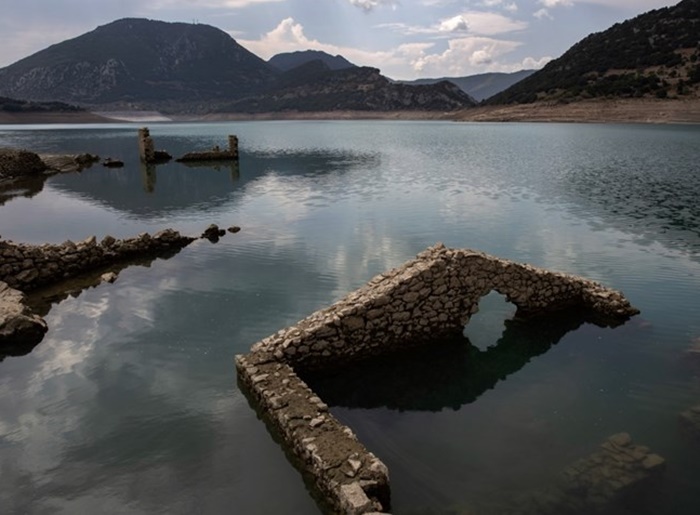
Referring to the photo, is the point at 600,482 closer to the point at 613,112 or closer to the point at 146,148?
the point at 146,148

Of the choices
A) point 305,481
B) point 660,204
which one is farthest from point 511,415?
point 660,204

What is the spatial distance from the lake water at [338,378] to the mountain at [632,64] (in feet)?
386

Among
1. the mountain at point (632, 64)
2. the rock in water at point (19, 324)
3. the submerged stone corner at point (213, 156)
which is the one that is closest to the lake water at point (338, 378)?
the rock in water at point (19, 324)

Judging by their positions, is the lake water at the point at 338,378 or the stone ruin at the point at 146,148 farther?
the stone ruin at the point at 146,148

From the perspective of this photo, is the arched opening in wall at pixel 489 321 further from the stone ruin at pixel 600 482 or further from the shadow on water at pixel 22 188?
the shadow on water at pixel 22 188

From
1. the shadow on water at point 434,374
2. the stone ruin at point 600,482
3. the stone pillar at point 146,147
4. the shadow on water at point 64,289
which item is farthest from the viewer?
the stone pillar at point 146,147

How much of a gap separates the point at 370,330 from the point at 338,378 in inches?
62.1

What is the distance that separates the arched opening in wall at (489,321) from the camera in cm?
1631

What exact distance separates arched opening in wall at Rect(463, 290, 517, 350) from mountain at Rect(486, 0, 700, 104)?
131 m

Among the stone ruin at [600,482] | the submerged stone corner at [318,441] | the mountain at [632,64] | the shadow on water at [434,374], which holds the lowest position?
the shadow on water at [434,374]

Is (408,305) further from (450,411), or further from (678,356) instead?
(678,356)

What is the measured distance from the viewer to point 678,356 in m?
14.8

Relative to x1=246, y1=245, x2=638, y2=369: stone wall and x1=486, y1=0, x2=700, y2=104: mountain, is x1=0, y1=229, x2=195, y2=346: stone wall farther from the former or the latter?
x1=486, y1=0, x2=700, y2=104: mountain

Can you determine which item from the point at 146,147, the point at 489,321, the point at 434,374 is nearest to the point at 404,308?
the point at 434,374
